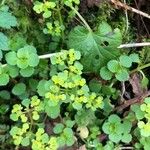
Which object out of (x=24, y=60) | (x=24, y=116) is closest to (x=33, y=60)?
(x=24, y=60)

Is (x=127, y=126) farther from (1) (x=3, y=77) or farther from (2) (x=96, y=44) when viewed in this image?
(1) (x=3, y=77)

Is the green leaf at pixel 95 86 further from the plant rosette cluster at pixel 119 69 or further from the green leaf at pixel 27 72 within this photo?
the green leaf at pixel 27 72

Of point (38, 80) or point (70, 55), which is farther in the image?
point (38, 80)

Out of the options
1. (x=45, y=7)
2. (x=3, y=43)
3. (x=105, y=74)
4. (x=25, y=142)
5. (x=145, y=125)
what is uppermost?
(x=45, y=7)

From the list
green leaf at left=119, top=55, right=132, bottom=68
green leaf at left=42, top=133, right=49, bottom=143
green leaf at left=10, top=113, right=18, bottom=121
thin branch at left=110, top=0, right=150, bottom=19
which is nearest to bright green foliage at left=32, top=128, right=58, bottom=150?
green leaf at left=42, top=133, right=49, bottom=143

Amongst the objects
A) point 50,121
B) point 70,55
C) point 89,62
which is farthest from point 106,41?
point 50,121

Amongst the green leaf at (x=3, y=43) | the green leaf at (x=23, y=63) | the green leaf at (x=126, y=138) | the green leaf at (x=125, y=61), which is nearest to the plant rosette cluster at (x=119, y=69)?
the green leaf at (x=125, y=61)

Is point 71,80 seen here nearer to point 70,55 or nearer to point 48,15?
Answer: point 70,55
